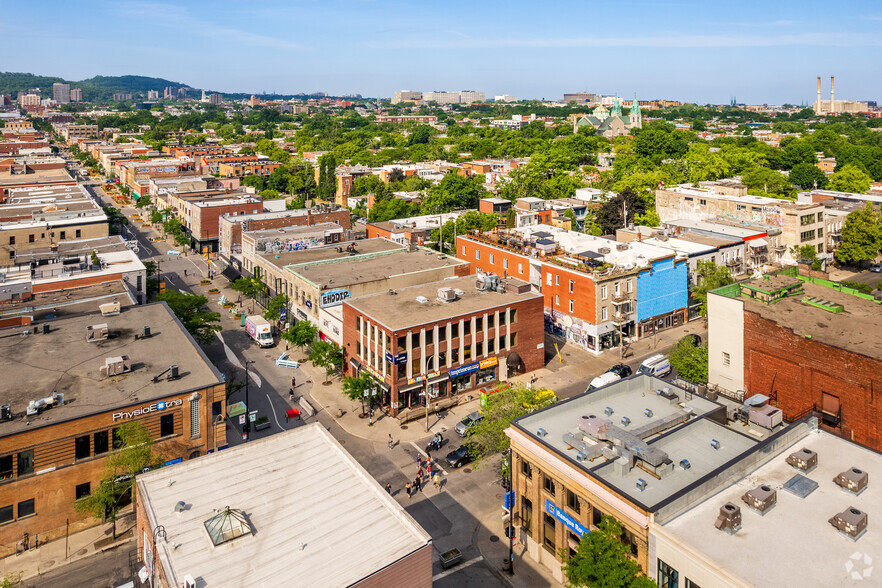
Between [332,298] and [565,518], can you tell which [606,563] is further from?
[332,298]

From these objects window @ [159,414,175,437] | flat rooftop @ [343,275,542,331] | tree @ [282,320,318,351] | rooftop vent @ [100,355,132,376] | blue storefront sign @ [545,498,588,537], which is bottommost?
blue storefront sign @ [545,498,588,537]

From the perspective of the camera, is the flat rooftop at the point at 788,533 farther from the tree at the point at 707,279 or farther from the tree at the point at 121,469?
the tree at the point at 707,279

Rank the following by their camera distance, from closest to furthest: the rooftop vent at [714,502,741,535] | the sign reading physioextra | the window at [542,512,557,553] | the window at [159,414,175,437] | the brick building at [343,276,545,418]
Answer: the rooftop vent at [714,502,741,535] < the window at [542,512,557,553] < the window at [159,414,175,437] < the brick building at [343,276,545,418] < the sign reading physioextra


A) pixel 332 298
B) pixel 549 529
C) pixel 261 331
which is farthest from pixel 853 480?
pixel 261 331

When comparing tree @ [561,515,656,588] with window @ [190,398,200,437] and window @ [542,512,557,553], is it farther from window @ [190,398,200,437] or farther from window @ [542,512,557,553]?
window @ [190,398,200,437]

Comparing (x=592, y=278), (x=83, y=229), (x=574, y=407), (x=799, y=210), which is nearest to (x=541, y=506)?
(x=574, y=407)

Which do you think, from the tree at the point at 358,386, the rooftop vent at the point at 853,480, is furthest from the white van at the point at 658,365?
the rooftop vent at the point at 853,480

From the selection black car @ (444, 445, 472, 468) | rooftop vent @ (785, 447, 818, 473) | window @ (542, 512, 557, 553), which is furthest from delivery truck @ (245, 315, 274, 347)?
rooftop vent @ (785, 447, 818, 473)
